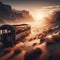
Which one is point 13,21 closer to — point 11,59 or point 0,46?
A: point 0,46

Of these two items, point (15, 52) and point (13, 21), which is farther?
point (13, 21)

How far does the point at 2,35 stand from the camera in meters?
59.0

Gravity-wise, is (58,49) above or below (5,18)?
above

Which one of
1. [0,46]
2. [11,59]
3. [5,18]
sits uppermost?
[11,59]

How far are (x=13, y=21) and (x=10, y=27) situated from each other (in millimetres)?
64291

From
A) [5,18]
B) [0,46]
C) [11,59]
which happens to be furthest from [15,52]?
[5,18]

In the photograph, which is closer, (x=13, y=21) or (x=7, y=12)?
(x=13, y=21)

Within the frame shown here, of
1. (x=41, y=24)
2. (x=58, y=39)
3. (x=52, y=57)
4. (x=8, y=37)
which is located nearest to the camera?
(x=52, y=57)

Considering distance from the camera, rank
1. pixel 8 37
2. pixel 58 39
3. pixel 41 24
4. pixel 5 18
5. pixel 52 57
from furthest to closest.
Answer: pixel 5 18, pixel 41 24, pixel 58 39, pixel 8 37, pixel 52 57

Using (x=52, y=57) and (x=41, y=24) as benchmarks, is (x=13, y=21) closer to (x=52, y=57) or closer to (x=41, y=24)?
(x=41, y=24)

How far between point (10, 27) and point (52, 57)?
66.7 ft

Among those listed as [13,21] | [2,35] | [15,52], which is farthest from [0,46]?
[13,21]

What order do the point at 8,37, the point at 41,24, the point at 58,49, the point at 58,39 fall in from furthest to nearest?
the point at 41,24 → the point at 58,39 → the point at 8,37 → the point at 58,49

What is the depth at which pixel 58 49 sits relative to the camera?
1964 inches
